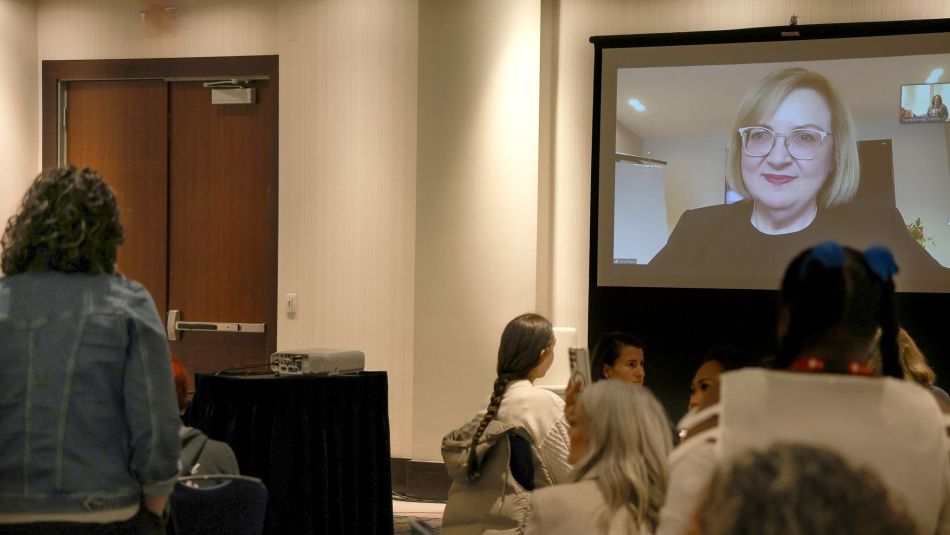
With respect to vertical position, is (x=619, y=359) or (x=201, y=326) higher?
(x=619, y=359)

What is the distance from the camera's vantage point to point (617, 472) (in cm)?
186

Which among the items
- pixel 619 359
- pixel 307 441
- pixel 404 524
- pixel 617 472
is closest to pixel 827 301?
pixel 617 472

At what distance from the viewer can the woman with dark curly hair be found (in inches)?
74.1

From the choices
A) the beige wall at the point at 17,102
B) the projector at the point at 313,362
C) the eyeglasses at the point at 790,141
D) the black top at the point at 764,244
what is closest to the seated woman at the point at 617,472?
the projector at the point at 313,362

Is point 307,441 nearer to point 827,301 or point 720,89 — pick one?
point 827,301

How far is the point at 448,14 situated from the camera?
5.09 meters

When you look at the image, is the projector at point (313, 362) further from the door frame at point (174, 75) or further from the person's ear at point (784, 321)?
the door frame at point (174, 75)

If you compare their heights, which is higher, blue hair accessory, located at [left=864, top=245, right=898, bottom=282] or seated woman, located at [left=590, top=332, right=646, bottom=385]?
blue hair accessory, located at [left=864, top=245, right=898, bottom=282]

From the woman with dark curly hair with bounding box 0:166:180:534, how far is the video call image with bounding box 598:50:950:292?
3357 mm

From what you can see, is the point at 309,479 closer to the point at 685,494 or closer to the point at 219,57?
the point at 685,494

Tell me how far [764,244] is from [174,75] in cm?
346

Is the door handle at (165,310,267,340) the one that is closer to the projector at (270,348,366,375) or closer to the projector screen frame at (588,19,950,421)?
the projector screen frame at (588,19,950,421)

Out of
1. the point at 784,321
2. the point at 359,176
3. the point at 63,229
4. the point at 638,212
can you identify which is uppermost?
the point at 359,176

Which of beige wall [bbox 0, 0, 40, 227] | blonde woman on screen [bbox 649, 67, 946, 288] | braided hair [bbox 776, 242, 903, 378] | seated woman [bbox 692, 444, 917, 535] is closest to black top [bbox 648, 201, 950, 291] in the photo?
blonde woman on screen [bbox 649, 67, 946, 288]
